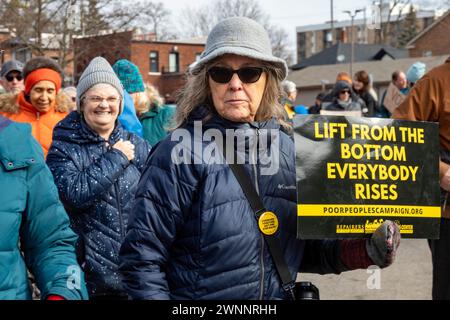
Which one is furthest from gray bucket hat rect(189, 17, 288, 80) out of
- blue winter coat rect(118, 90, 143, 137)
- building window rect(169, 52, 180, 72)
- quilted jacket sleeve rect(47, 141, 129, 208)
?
building window rect(169, 52, 180, 72)

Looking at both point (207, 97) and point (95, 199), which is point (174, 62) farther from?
point (207, 97)

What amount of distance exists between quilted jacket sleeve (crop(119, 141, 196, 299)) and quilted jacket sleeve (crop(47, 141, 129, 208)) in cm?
164

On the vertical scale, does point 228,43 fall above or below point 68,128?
above

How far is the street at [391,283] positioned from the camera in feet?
23.6

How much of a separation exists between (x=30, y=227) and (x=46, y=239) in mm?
71

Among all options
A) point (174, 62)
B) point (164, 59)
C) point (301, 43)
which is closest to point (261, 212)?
point (164, 59)

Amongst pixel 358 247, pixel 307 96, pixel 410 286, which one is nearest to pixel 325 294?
pixel 410 286

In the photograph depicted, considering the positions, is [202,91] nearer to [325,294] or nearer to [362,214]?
[362,214]

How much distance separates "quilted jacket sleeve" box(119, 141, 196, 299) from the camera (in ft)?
8.91

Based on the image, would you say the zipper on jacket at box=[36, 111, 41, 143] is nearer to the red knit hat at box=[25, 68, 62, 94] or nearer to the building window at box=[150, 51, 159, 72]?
the red knit hat at box=[25, 68, 62, 94]

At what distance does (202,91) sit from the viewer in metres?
3.01

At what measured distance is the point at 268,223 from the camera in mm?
2795

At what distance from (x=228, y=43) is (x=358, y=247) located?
3.01 ft
